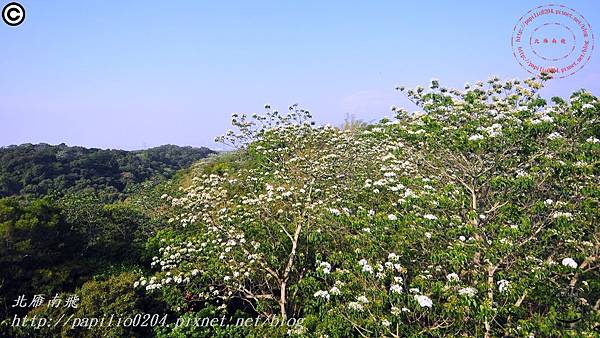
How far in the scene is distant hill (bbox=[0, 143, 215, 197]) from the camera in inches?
1411

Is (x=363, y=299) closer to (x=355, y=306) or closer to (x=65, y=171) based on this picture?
(x=355, y=306)

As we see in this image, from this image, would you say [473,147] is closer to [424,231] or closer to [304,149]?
[424,231]

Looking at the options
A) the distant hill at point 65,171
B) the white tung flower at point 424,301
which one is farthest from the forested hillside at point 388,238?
the distant hill at point 65,171

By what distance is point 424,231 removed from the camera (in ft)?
20.6

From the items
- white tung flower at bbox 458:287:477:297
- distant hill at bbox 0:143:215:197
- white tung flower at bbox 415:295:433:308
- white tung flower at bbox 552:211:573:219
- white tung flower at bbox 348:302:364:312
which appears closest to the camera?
white tung flower at bbox 458:287:477:297

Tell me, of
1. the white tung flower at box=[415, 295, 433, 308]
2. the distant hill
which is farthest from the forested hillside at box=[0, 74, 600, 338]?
the distant hill

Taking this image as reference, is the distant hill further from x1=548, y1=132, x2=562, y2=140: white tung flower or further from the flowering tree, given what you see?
x1=548, y1=132, x2=562, y2=140: white tung flower

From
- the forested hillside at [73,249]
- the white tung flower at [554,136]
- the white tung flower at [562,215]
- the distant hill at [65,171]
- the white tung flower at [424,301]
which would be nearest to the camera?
the white tung flower at [424,301]

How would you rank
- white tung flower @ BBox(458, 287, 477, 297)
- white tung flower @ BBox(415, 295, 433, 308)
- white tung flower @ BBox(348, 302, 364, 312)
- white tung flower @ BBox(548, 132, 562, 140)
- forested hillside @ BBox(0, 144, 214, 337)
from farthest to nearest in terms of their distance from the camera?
1. forested hillside @ BBox(0, 144, 214, 337)
2. white tung flower @ BBox(548, 132, 562, 140)
3. white tung flower @ BBox(348, 302, 364, 312)
4. white tung flower @ BBox(415, 295, 433, 308)
5. white tung flower @ BBox(458, 287, 477, 297)

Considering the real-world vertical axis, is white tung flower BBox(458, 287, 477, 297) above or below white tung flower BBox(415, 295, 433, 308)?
above

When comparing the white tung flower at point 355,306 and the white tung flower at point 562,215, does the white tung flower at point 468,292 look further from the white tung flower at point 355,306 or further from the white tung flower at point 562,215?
the white tung flower at point 562,215

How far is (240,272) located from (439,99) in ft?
19.1

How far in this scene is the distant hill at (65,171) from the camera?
3584 cm

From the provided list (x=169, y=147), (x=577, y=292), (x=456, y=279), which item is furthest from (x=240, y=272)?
(x=169, y=147)
